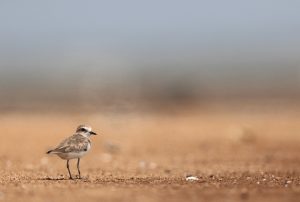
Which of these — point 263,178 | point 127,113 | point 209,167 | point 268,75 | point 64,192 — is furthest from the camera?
point 268,75

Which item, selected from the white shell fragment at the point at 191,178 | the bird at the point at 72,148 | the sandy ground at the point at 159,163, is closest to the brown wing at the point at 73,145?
the bird at the point at 72,148

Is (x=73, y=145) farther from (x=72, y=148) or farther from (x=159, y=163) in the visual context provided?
(x=159, y=163)

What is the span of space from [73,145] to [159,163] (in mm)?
4302

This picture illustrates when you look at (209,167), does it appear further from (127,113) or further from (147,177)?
(127,113)

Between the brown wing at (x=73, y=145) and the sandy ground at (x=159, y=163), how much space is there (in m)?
0.49

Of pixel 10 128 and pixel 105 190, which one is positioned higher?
pixel 10 128

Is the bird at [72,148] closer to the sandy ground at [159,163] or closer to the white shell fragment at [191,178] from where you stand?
the sandy ground at [159,163]

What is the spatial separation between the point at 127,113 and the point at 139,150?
15001mm

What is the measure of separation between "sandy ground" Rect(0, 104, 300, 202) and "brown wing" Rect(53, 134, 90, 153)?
488mm

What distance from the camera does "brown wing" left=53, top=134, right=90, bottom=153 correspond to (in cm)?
1338

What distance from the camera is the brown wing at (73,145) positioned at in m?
13.4

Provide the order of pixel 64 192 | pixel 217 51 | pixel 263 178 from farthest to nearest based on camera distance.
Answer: pixel 217 51 < pixel 263 178 < pixel 64 192

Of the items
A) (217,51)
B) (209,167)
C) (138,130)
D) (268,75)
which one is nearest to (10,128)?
(138,130)

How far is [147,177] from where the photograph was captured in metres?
14.1
